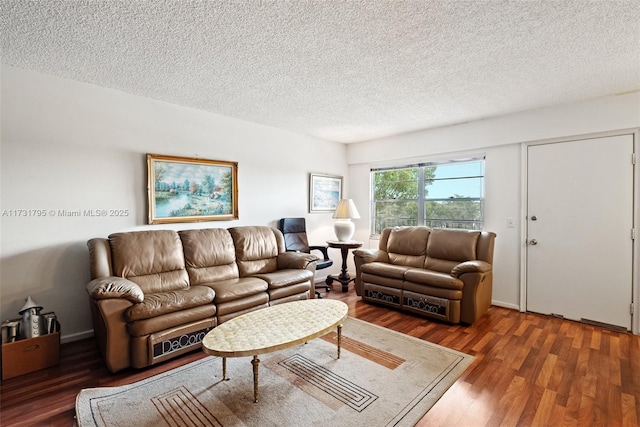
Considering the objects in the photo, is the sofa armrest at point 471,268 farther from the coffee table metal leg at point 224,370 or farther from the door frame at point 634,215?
the coffee table metal leg at point 224,370

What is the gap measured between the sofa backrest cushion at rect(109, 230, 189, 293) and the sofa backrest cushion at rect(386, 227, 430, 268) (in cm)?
273

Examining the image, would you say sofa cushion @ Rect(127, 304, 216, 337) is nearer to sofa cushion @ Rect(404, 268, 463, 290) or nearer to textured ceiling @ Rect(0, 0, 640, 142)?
textured ceiling @ Rect(0, 0, 640, 142)

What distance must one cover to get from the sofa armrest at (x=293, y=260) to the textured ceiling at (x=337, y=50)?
1826mm

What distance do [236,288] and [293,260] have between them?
97 centimetres

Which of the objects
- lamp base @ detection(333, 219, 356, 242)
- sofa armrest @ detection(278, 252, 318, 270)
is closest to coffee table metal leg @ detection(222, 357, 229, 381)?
Answer: sofa armrest @ detection(278, 252, 318, 270)

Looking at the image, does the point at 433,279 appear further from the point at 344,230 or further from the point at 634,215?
the point at 634,215

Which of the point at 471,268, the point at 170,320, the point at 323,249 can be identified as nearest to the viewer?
the point at 170,320

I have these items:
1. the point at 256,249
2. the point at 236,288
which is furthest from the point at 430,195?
the point at 236,288

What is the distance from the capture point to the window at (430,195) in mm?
4273

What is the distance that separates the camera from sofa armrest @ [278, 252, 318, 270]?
373cm

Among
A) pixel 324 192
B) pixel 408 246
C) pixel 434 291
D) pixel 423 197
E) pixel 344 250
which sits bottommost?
pixel 434 291

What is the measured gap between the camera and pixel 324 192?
5.28m

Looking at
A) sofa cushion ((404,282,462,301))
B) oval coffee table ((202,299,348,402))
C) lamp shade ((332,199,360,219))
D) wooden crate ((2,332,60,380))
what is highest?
lamp shade ((332,199,360,219))

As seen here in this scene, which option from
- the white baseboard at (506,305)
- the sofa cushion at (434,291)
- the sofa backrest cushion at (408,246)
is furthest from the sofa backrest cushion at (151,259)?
the white baseboard at (506,305)
